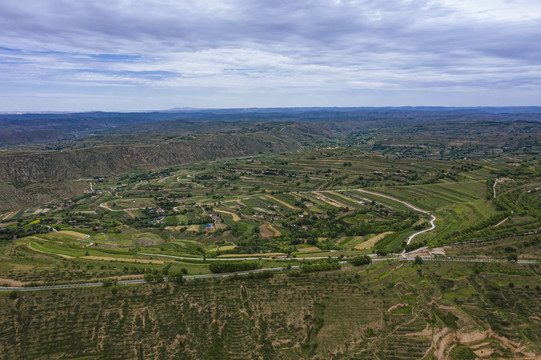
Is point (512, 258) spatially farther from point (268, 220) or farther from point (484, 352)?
point (268, 220)

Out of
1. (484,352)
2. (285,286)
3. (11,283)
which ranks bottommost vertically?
(484,352)

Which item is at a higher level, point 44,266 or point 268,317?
point 44,266

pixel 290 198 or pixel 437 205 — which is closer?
pixel 437 205

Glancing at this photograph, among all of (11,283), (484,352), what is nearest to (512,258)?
(484,352)

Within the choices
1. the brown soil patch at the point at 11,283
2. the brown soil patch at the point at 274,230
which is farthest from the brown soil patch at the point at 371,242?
the brown soil patch at the point at 11,283

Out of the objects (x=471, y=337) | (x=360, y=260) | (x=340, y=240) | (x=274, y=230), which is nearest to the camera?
(x=471, y=337)

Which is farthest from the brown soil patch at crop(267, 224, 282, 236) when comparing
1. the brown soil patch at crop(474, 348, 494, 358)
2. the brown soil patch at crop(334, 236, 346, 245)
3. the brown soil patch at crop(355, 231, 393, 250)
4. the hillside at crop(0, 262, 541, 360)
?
the brown soil patch at crop(474, 348, 494, 358)

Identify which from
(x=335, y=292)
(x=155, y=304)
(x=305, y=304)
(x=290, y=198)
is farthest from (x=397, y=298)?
(x=290, y=198)

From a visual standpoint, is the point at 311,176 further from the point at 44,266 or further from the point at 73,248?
the point at 44,266

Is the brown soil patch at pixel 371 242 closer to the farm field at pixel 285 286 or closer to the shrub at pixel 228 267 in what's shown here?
the farm field at pixel 285 286

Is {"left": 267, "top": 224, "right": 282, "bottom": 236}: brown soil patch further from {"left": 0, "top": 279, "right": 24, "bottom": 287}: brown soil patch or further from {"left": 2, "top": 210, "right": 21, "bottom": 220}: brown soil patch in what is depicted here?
{"left": 2, "top": 210, "right": 21, "bottom": 220}: brown soil patch

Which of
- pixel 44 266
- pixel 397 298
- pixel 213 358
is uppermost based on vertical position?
pixel 44 266
